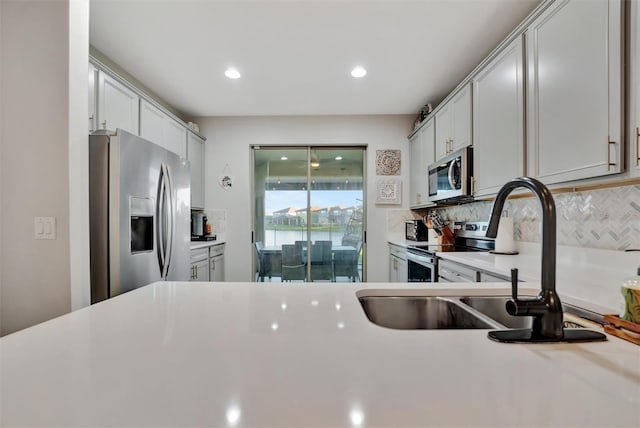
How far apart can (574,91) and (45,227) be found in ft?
8.22

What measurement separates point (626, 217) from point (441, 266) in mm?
1110

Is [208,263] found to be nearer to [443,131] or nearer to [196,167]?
[196,167]

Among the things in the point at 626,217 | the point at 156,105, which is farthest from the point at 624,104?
the point at 156,105

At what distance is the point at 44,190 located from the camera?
1.25 metres

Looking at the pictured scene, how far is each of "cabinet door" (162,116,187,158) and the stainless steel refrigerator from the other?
129cm

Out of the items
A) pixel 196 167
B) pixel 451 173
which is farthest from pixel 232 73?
pixel 451 173

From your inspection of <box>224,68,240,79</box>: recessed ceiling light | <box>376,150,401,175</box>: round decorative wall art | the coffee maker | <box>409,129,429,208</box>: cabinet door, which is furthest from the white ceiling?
the coffee maker

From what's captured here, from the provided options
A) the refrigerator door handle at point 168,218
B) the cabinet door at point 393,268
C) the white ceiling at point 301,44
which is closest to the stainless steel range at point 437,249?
the cabinet door at point 393,268

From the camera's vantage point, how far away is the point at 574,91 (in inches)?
56.6

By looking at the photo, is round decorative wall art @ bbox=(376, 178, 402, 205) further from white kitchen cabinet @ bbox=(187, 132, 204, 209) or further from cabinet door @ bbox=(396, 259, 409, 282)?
white kitchen cabinet @ bbox=(187, 132, 204, 209)

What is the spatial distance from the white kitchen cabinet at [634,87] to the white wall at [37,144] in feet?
7.60

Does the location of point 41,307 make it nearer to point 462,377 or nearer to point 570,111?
point 462,377

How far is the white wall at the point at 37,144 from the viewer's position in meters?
1.25

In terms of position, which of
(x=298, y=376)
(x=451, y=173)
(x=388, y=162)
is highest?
(x=388, y=162)
